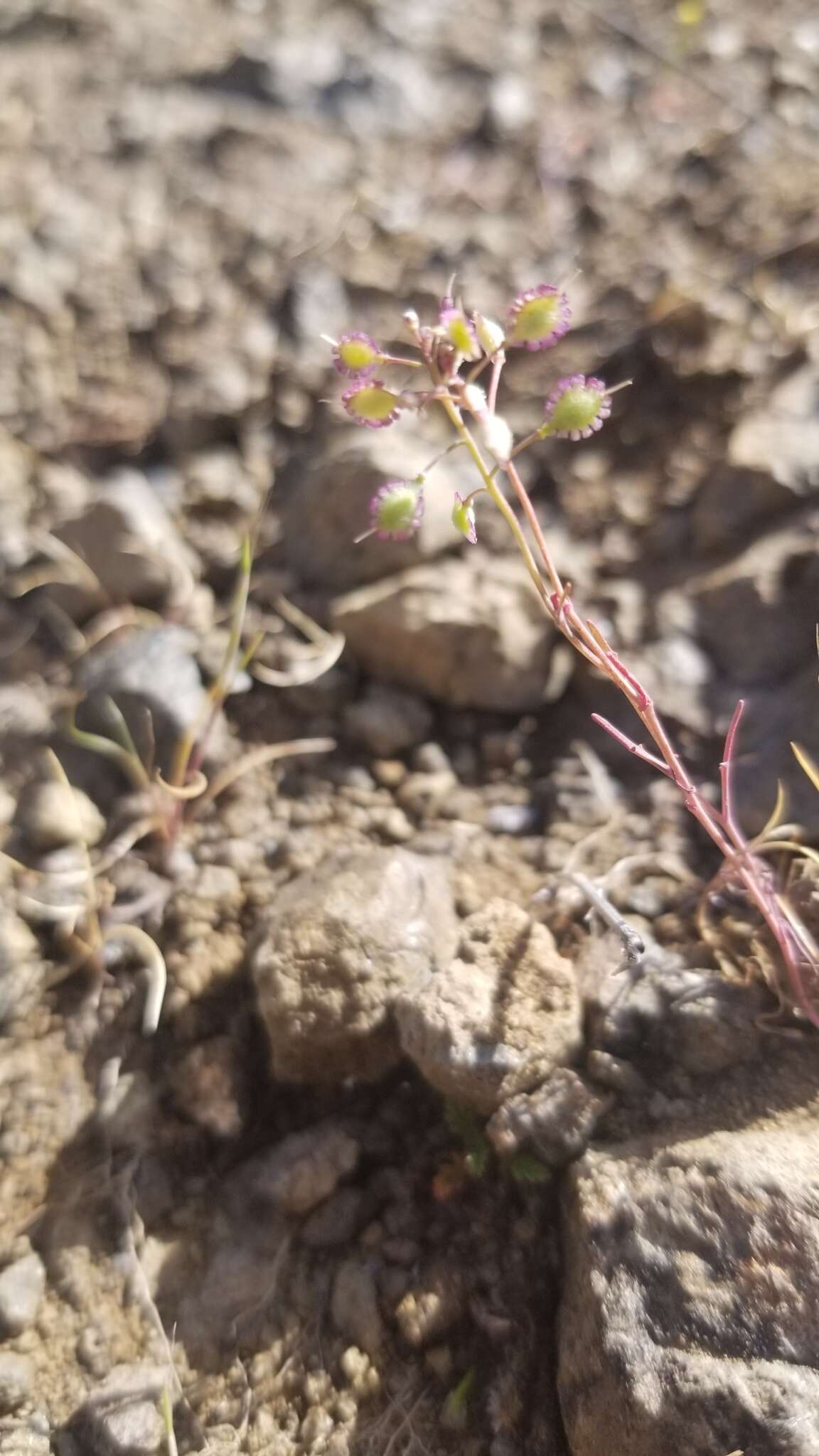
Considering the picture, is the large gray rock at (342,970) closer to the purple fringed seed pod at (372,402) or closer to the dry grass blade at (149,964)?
the dry grass blade at (149,964)

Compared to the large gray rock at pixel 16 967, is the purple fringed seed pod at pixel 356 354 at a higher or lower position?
higher

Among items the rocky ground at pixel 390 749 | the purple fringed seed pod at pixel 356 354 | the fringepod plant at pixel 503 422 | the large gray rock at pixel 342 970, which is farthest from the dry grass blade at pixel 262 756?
the purple fringed seed pod at pixel 356 354

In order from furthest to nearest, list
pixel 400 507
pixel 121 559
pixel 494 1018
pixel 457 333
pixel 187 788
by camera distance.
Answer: pixel 121 559 < pixel 187 788 < pixel 494 1018 < pixel 400 507 < pixel 457 333

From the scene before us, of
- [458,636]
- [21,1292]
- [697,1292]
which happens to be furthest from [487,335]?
[21,1292]

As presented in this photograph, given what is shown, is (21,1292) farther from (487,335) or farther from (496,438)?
(487,335)

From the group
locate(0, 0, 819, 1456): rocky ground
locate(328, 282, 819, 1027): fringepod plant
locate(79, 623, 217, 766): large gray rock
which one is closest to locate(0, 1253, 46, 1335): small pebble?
locate(0, 0, 819, 1456): rocky ground

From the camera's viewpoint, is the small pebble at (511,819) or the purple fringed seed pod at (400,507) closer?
the purple fringed seed pod at (400,507)

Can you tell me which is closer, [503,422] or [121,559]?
[503,422]
